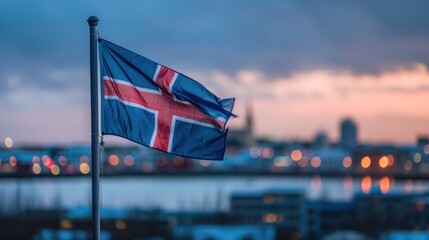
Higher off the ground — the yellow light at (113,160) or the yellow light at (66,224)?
the yellow light at (113,160)

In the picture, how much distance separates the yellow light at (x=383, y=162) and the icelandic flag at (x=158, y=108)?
67986mm

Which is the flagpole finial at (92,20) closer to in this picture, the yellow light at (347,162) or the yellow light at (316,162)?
the yellow light at (347,162)

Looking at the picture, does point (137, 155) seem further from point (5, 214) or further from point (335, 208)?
point (5, 214)

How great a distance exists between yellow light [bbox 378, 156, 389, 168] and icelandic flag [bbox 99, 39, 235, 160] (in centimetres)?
6799

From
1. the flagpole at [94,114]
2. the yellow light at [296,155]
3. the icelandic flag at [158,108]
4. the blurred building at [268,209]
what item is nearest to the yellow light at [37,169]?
the blurred building at [268,209]

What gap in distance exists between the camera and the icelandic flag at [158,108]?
16.1 ft

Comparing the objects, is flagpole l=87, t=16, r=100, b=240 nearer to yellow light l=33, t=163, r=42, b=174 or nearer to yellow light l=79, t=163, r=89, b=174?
yellow light l=33, t=163, r=42, b=174

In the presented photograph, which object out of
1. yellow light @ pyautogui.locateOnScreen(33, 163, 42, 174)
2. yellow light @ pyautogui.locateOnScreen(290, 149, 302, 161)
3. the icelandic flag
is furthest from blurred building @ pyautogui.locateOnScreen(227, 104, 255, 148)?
the icelandic flag

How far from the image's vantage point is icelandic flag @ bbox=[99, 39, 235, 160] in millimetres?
4906

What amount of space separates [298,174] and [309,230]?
24173mm

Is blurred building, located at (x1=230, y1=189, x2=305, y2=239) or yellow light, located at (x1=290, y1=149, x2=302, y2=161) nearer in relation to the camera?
blurred building, located at (x1=230, y1=189, x2=305, y2=239)

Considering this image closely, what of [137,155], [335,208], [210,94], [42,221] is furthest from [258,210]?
[210,94]

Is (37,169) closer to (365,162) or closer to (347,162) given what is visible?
(365,162)

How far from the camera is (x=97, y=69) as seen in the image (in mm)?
4742
